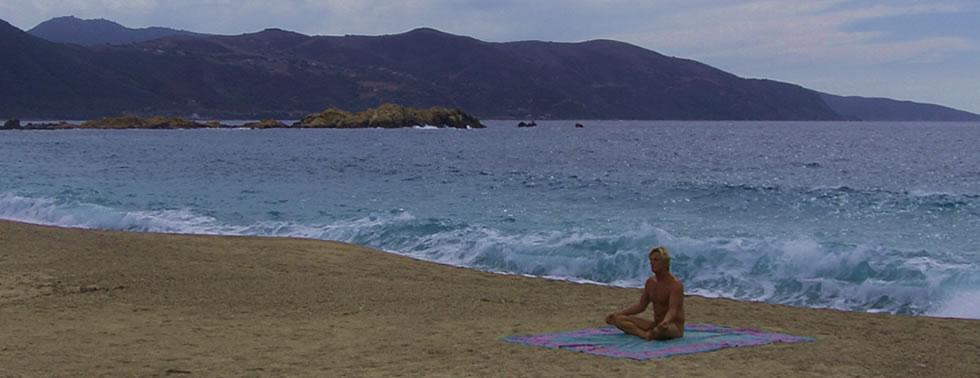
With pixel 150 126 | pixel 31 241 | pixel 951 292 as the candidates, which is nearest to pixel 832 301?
pixel 951 292

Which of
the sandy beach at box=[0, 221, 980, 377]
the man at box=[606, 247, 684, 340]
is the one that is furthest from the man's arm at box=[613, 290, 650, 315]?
the sandy beach at box=[0, 221, 980, 377]

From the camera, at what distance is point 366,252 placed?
14727 millimetres

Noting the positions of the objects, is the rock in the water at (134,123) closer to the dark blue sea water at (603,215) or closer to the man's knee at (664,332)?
the dark blue sea water at (603,215)

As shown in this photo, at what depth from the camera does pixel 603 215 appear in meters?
20.2

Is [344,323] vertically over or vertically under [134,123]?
under

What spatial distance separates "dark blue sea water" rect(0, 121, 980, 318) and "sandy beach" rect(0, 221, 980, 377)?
158 cm

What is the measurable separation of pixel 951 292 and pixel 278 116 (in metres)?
180

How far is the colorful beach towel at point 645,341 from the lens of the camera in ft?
24.0

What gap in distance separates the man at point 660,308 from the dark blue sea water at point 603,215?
412 cm

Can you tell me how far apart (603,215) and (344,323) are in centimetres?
1203

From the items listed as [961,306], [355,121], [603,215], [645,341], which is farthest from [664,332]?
[355,121]

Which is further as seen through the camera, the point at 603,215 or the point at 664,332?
the point at 603,215

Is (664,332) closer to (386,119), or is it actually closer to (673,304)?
(673,304)

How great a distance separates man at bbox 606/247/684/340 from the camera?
768 centimetres
